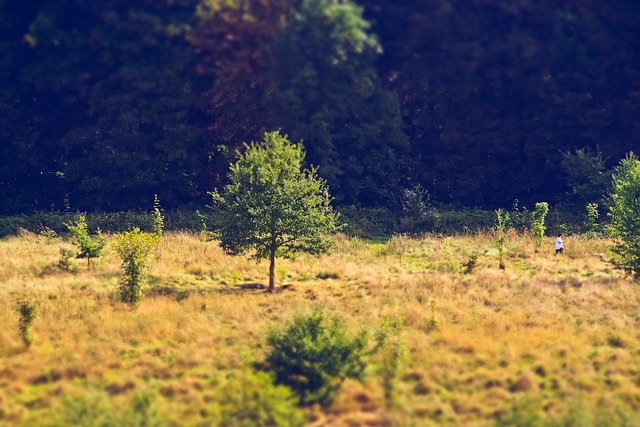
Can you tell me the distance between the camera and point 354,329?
23.0m

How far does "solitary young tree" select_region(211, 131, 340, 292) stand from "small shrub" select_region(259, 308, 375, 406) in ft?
20.9

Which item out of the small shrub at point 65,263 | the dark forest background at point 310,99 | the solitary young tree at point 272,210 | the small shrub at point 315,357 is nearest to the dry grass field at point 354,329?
the small shrub at point 65,263

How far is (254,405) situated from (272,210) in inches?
431

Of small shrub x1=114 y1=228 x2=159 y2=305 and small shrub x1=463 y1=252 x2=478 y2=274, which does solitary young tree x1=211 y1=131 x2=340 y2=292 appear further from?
small shrub x1=463 y1=252 x2=478 y2=274

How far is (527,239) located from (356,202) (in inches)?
602

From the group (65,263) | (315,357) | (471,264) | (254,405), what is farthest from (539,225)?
(65,263)

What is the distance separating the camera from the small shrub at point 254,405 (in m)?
17.3

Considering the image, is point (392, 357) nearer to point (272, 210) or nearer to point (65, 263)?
point (272, 210)

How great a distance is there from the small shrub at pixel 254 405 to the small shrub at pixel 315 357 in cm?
64

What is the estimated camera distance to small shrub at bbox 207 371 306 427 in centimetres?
1731

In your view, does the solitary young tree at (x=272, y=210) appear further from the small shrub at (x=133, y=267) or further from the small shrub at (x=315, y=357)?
the small shrub at (x=315, y=357)

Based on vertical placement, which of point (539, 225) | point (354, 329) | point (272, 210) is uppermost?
point (272, 210)

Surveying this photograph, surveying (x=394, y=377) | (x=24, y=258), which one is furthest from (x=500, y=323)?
(x=24, y=258)

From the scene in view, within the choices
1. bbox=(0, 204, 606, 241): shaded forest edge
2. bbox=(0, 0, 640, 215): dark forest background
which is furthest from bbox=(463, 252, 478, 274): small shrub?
bbox=(0, 0, 640, 215): dark forest background
